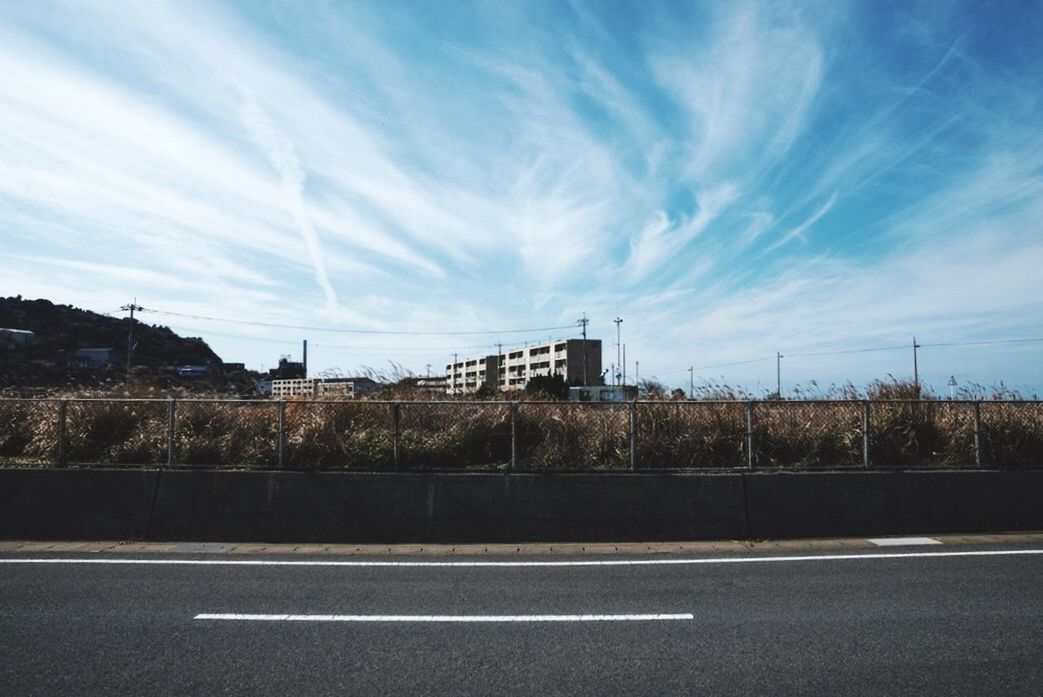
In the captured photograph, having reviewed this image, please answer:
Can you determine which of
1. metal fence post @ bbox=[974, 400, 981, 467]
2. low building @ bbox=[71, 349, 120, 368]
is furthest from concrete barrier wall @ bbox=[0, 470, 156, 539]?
low building @ bbox=[71, 349, 120, 368]

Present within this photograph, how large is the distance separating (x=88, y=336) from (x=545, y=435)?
7595 centimetres

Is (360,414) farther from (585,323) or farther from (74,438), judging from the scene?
(585,323)

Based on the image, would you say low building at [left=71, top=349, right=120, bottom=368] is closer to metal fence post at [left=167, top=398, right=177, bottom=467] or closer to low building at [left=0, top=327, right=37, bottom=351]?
low building at [left=0, top=327, right=37, bottom=351]

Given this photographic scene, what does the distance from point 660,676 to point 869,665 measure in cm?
147

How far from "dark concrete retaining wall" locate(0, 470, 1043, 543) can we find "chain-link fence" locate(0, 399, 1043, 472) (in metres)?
0.73

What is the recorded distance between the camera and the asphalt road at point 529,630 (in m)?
4.36

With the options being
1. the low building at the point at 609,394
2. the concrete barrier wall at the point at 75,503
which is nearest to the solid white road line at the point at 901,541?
the low building at the point at 609,394

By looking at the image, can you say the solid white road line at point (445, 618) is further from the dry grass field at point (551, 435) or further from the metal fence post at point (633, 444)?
the dry grass field at point (551, 435)

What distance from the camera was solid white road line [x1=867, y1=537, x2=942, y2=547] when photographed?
8945 mm

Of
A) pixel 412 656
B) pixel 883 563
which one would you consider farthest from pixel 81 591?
pixel 883 563

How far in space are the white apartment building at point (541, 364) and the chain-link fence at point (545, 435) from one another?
272 feet

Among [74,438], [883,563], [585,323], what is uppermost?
[585,323]

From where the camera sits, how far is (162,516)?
9.70 m

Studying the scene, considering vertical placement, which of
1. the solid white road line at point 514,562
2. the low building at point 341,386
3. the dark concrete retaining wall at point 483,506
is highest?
the low building at point 341,386
